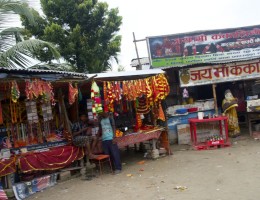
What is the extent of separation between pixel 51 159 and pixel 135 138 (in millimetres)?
2305

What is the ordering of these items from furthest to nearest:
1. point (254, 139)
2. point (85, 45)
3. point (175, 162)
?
point (85, 45)
point (254, 139)
point (175, 162)

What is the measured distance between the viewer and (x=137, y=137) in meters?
8.55

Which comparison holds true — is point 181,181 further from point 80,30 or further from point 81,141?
point 80,30

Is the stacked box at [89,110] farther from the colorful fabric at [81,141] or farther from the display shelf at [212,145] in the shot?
the display shelf at [212,145]

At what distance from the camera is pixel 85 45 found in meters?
14.3

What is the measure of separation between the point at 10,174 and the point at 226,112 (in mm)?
7450

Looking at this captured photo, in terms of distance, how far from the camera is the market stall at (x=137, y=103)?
788 centimetres

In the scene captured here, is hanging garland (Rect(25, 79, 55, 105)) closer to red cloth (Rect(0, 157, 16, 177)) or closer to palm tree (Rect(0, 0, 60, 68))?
red cloth (Rect(0, 157, 16, 177))

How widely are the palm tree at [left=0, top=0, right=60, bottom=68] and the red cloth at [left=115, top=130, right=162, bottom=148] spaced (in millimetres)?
3658

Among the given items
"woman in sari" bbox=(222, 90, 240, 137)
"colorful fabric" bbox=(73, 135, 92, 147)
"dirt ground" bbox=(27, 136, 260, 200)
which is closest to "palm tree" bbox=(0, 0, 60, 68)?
"colorful fabric" bbox=(73, 135, 92, 147)

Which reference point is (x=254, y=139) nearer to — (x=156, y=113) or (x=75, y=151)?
(x=156, y=113)

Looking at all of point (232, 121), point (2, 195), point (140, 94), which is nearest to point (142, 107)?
point (140, 94)

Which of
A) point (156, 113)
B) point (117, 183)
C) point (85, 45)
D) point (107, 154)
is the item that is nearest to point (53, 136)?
point (107, 154)

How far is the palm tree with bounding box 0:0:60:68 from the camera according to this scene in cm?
888
